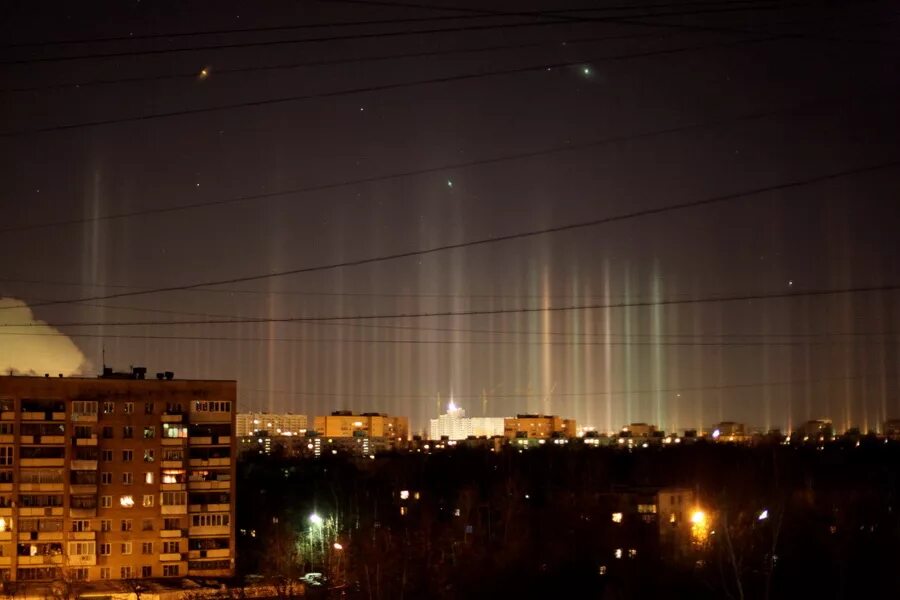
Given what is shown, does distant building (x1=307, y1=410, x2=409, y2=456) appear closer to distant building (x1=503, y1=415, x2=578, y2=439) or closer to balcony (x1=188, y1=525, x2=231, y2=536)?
distant building (x1=503, y1=415, x2=578, y2=439)

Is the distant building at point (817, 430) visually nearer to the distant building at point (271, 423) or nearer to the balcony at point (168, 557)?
the distant building at point (271, 423)

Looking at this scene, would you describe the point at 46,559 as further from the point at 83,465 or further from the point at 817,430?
the point at 817,430

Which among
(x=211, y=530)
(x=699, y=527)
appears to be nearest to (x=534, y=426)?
(x=699, y=527)

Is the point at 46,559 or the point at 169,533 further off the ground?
the point at 169,533

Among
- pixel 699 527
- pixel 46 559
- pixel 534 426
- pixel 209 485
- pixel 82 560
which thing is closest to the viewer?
pixel 46 559

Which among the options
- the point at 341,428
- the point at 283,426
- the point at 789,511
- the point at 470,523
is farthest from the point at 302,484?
the point at 283,426

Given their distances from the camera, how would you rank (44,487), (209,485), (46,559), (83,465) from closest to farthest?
(46,559) → (44,487) → (83,465) → (209,485)
